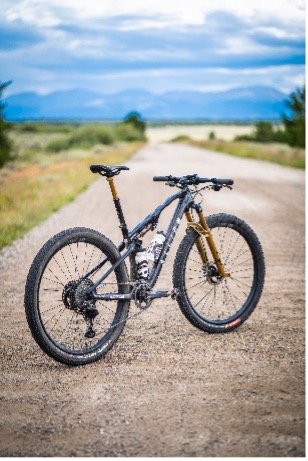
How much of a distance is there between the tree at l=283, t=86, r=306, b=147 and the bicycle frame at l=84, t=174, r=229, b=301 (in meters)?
28.0

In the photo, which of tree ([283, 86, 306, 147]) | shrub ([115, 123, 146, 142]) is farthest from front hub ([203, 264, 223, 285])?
shrub ([115, 123, 146, 142])

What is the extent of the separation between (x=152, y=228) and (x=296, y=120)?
3375cm

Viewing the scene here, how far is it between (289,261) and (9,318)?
377 cm

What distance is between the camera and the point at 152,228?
4.20 metres

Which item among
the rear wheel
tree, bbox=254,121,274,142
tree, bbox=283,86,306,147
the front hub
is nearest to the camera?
the rear wheel

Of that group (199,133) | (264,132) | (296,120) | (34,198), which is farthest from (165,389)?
(199,133)

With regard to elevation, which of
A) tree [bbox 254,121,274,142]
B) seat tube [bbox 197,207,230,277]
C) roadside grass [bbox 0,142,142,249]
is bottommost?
tree [bbox 254,121,274,142]

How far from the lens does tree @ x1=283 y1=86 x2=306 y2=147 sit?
32.1 meters

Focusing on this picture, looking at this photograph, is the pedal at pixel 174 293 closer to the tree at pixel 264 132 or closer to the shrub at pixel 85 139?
the shrub at pixel 85 139

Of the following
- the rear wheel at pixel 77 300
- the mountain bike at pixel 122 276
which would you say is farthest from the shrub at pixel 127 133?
the rear wheel at pixel 77 300

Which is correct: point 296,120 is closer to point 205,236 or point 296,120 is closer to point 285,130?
point 285,130

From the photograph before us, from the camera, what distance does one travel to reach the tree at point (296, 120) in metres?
32.1

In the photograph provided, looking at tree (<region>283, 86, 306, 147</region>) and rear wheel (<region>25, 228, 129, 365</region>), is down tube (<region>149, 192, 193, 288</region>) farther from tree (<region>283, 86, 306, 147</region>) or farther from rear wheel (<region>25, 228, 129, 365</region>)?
tree (<region>283, 86, 306, 147</region>)

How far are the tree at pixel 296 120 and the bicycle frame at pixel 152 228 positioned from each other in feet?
91.7
